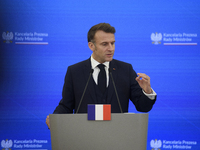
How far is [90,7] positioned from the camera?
11.2 feet

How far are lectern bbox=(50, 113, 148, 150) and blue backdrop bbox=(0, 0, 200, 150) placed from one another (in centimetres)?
190

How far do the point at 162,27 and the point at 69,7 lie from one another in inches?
48.2

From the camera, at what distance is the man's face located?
85.8 inches

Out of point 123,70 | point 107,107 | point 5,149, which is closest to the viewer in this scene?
point 107,107

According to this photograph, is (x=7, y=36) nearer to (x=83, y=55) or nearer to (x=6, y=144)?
(x=83, y=55)

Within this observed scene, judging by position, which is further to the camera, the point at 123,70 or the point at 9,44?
the point at 9,44

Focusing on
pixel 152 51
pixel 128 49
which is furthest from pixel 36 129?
pixel 152 51

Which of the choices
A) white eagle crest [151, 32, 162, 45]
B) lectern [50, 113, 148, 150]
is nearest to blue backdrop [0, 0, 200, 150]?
white eagle crest [151, 32, 162, 45]

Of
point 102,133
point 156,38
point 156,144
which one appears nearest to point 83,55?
point 156,38

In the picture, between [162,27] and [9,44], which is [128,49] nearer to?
[162,27]

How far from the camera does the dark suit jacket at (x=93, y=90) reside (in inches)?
86.4

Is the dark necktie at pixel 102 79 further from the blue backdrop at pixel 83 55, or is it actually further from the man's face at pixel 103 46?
the blue backdrop at pixel 83 55

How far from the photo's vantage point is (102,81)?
225cm

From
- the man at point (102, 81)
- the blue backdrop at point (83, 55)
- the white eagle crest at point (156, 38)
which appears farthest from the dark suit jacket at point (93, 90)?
the white eagle crest at point (156, 38)
